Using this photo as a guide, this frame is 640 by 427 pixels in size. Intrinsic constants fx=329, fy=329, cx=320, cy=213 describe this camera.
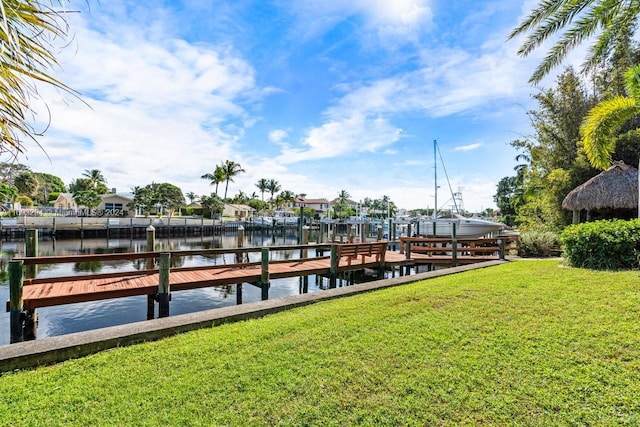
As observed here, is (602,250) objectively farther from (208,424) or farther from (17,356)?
(17,356)

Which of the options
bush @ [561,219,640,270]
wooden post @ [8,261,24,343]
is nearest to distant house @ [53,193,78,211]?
wooden post @ [8,261,24,343]

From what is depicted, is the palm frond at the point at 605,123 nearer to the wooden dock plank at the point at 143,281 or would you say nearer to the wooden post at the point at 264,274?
the wooden dock plank at the point at 143,281

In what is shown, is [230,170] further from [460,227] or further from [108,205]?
[460,227]

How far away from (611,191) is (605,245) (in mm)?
7448

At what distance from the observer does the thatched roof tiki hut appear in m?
13.0

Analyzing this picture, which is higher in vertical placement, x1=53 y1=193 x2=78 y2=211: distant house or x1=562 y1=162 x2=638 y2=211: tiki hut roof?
x1=53 y1=193 x2=78 y2=211: distant house

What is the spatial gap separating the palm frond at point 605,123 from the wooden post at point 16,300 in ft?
46.8

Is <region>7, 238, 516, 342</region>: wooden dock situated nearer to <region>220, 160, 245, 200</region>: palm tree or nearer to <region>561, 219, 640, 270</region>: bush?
<region>561, 219, 640, 270</region>: bush

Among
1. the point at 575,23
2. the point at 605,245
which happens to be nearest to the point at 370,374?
the point at 605,245

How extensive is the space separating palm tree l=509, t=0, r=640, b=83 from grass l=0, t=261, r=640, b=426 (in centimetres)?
728

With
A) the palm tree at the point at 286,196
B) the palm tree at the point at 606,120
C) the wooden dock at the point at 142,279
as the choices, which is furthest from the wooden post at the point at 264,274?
the palm tree at the point at 286,196

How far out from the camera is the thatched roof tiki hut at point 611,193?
12953mm

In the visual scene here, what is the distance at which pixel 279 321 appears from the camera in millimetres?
5016

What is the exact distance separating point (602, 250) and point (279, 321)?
312 inches
